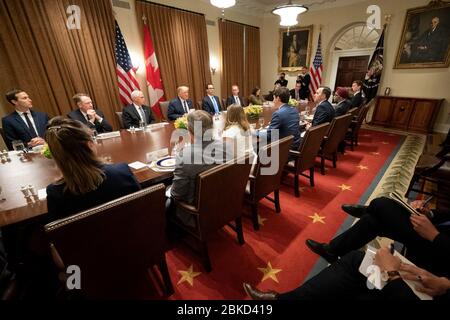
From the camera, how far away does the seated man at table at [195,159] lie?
4.51ft

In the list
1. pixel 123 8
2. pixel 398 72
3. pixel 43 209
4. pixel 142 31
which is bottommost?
pixel 43 209

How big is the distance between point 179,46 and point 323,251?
5.08m

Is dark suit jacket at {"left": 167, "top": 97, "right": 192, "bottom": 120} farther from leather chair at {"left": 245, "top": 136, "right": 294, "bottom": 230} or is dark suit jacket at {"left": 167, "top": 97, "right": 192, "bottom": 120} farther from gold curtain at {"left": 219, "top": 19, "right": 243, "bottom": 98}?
gold curtain at {"left": 219, "top": 19, "right": 243, "bottom": 98}

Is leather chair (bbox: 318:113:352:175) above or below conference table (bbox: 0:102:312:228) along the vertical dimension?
below

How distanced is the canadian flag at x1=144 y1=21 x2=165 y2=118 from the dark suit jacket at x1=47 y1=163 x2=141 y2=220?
158 inches

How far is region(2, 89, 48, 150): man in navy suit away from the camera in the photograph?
2.55 metres

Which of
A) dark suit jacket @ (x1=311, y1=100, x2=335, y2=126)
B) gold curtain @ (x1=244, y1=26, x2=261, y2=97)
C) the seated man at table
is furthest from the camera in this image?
gold curtain @ (x1=244, y1=26, x2=261, y2=97)

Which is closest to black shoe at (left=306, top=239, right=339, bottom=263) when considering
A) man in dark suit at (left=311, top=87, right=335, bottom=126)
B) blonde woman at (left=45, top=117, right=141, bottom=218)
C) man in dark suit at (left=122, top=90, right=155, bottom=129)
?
blonde woman at (left=45, top=117, right=141, bottom=218)

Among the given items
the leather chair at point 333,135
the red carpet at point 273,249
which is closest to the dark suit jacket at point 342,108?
the leather chair at point 333,135

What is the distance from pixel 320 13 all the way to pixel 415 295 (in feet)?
23.8

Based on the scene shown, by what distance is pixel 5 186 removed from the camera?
Answer: 142cm

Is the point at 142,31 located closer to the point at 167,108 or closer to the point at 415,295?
the point at 167,108

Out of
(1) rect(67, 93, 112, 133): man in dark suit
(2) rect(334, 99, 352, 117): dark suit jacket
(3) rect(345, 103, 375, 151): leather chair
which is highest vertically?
(1) rect(67, 93, 112, 133): man in dark suit
